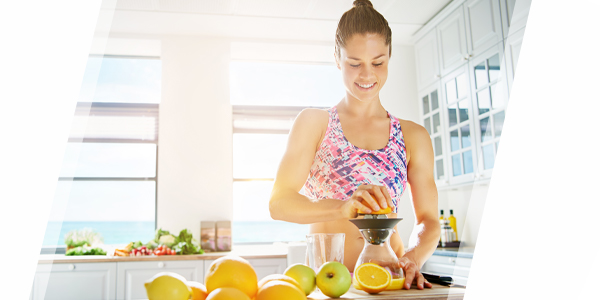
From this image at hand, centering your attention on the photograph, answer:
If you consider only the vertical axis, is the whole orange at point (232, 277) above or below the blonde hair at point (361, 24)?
below

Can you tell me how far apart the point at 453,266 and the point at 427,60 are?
188 cm

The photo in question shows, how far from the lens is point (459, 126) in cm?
365

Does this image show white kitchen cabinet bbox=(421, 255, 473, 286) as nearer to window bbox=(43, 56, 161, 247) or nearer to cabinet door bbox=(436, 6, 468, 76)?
cabinet door bbox=(436, 6, 468, 76)

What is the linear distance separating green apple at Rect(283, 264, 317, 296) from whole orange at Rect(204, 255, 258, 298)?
0.33 feet

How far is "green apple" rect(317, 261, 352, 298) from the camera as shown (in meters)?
0.80

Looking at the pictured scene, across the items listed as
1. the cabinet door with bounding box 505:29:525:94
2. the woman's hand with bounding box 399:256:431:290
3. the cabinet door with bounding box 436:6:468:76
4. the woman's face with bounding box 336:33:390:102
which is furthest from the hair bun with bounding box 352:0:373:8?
the cabinet door with bounding box 436:6:468:76

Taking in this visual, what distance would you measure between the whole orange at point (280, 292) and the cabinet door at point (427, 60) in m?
3.61

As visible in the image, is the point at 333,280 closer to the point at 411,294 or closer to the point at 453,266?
the point at 411,294

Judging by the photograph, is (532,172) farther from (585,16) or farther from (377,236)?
(377,236)

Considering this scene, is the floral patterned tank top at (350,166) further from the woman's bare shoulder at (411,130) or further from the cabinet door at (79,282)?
the cabinet door at (79,282)

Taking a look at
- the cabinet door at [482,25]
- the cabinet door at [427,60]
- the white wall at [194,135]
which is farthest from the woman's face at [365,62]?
the white wall at [194,135]

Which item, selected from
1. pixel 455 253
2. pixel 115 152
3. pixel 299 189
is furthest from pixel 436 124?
pixel 115 152

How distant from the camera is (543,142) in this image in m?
1.76

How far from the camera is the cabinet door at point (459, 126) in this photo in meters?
3.51
